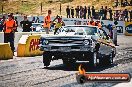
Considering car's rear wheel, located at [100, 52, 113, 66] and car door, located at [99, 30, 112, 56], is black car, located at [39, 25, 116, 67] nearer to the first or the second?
car door, located at [99, 30, 112, 56]

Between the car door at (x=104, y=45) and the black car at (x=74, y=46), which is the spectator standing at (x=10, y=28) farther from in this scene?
the car door at (x=104, y=45)

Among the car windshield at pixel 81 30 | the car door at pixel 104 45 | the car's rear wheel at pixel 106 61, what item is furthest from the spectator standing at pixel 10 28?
the car door at pixel 104 45

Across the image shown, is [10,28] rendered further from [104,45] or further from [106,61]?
[104,45]

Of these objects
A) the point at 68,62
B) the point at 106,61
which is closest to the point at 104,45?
the point at 106,61

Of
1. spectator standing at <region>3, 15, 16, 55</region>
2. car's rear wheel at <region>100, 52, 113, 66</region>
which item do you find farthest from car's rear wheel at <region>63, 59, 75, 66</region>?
spectator standing at <region>3, 15, 16, 55</region>

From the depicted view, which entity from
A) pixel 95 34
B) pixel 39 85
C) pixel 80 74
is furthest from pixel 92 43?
pixel 80 74

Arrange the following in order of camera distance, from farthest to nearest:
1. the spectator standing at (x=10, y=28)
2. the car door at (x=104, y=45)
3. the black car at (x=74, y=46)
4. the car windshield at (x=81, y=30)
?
the spectator standing at (x=10, y=28) < the car door at (x=104, y=45) < the car windshield at (x=81, y=30) < the black car at (x=74, y=46)

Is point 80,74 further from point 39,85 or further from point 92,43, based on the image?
point 92,43

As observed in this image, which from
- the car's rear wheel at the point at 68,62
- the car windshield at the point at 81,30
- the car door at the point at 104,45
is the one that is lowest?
the car's rear wheel at the point at 68,62

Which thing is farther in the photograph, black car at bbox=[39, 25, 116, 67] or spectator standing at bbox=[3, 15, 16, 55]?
spectator standing at bbox=[3, 15, 16, 55]

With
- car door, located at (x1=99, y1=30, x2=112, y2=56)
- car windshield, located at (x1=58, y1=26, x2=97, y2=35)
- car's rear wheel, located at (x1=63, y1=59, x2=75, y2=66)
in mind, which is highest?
car windshield, located at (x1=58, y1=26, x2=97, y2=35)

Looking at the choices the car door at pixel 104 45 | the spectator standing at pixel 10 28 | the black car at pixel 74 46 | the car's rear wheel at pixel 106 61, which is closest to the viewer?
the black car at pixel 74 46

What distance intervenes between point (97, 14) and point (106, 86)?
35555 mm

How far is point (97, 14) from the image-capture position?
43.9 metres
